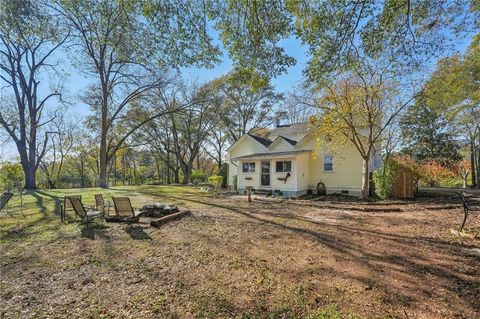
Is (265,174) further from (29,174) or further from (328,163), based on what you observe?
(29,174)

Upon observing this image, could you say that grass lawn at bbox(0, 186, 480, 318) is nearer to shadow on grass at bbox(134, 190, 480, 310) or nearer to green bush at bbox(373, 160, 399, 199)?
shadow on grass at bbox(134, 190, 480, 310)

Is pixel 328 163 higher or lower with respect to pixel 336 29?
lower

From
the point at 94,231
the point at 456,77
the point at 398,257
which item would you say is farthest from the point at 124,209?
the point at 456,77

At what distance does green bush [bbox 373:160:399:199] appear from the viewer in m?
12.5

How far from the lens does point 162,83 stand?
21.0m

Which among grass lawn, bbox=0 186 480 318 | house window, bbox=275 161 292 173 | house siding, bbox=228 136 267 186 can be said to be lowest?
grass lawn, bbox=0 186 480 318

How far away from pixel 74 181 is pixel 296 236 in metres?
41.1

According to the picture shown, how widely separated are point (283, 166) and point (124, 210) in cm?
1083

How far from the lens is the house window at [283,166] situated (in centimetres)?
1570

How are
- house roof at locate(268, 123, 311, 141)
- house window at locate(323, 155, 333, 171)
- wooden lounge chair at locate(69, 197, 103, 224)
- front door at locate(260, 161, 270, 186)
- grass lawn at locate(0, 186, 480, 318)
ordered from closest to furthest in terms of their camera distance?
grass lawn at locate(0, 186, 480, 318), wooden lounge chair at locate(69, 197, 103, 224), house window at locate(323, 155, 333, 171), front door at locate(260, 161, 270, 186), house roof at locate(268, 123, 311, 141)

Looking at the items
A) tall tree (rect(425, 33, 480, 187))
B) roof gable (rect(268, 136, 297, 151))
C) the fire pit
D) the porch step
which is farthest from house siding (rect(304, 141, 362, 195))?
the fire pit

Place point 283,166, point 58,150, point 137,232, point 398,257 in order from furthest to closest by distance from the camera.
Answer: point 58,150 → point 283,166 → point 137,232 → point 398,257

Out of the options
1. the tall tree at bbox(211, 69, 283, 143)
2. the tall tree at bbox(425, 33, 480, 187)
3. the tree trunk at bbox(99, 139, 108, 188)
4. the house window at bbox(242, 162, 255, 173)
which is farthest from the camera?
the tall tree at bbox(211, 69, 283, 143)

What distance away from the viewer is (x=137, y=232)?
6.43 meters
